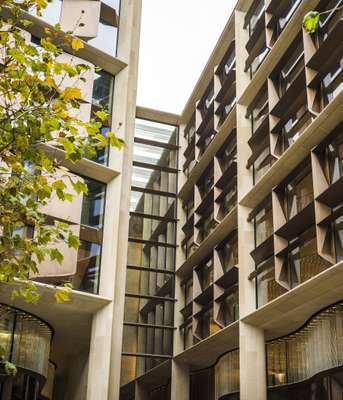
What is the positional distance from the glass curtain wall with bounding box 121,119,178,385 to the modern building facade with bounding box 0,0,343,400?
3.4 inches

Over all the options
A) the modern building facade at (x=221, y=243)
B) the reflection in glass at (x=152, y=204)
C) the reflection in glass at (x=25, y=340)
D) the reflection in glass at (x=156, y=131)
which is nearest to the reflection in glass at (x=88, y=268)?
the modern building facade at (x=221, y=243)

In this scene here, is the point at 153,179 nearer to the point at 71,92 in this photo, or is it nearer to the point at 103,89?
the point at 103,89

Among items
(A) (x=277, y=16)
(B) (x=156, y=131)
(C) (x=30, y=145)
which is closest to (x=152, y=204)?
(B) (x=156, y=131)

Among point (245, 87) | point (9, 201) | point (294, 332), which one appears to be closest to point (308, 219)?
point (294, 332)

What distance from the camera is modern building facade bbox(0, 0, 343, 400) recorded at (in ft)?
66.4

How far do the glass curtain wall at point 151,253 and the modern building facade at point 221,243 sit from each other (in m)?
0.09

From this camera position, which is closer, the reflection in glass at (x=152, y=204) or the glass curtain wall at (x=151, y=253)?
the glass curtain wall at (x=151, y=253)

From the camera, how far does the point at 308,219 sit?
20141 mm

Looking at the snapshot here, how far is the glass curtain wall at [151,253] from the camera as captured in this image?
33.6 meters

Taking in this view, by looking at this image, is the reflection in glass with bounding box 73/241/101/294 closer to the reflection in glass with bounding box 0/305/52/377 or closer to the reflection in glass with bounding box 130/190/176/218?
the reflection in glass with bounding box 0/305/52/377

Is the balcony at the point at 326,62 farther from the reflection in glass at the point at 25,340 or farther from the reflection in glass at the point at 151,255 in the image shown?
the reflection in glass at the point at 151,255

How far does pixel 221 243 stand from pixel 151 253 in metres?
8.18

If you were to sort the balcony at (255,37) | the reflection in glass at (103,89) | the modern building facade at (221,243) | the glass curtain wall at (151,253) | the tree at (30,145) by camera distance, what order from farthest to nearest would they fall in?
the glass curtain wall at (151,253), the reflection in glass at (103,89), the balcony at (255,37), the modern building facade at (221,243), the tree at (30,145)

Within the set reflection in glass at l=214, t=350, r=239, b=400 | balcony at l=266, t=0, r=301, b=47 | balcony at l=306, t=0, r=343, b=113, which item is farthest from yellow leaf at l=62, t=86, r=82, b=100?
reflection in glass at l=214, t=350, r=239, b=400
